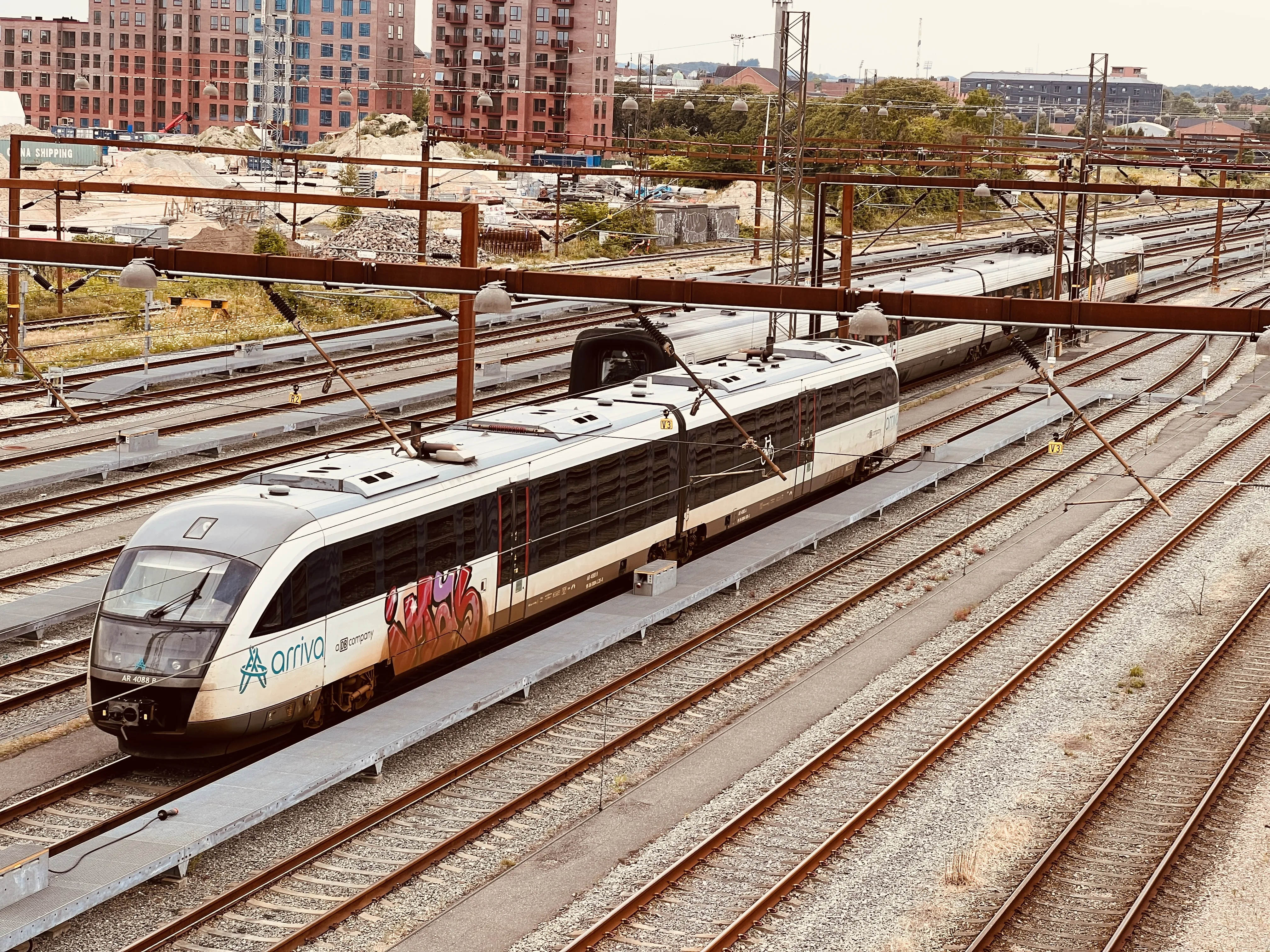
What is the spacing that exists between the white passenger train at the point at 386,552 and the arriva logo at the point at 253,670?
0.02 m

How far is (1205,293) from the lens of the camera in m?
69.4

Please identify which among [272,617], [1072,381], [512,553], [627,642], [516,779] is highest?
[272,617]

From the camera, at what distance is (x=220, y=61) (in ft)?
439

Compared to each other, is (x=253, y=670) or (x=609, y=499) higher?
(x=609, y=499)

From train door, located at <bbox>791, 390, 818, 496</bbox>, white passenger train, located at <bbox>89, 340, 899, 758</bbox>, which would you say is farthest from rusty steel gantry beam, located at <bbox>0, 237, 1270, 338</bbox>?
train door, located at <bbox>791, 390, 818, 496</bbox>

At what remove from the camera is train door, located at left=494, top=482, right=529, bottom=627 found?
802 inches

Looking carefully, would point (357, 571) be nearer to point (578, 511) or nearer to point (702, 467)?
point (578, 511)

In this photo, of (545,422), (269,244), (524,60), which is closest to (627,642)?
(545,422)

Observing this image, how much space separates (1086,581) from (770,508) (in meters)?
5.68

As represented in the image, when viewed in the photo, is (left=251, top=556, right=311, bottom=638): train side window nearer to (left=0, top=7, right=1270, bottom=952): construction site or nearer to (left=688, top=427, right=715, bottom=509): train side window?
(left=0, top=7, right=1270, bottom=952): construction site

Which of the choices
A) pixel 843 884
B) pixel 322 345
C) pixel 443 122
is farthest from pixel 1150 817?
pixel 443 122

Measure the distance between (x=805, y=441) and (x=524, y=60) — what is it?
332ft

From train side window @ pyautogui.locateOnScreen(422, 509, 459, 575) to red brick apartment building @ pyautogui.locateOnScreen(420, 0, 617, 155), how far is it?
351 ft

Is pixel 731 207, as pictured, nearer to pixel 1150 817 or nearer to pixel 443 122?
pixel 443 122
